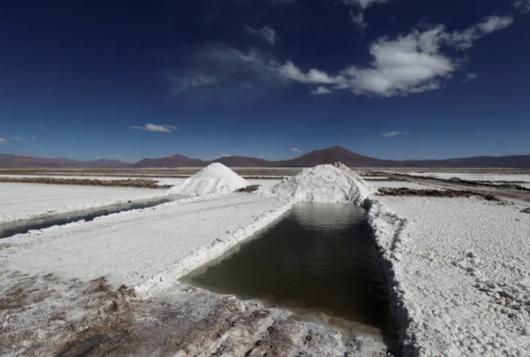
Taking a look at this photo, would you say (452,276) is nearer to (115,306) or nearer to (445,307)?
(445,307)

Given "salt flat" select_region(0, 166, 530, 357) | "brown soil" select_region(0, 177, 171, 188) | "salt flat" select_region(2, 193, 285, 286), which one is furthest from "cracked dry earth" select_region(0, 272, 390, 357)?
"brown soil" select_region(0, 177, 171, 188)

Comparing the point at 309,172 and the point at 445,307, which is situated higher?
the point at 309,172

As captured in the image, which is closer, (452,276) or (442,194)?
(452,276)

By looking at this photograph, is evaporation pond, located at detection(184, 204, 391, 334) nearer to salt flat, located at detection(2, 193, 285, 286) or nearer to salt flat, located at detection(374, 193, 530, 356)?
salt flat, located at detection(374, 193, 530, 356)

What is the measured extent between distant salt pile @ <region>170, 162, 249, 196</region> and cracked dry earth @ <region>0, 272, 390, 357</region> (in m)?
20.9

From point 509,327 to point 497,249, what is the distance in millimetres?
5400

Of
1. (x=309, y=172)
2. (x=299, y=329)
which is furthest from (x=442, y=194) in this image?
(x=299, y=329)

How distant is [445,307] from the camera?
6.16 metres

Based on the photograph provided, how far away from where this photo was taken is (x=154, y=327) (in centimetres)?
571

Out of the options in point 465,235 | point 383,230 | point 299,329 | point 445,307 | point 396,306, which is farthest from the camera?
point 383,230

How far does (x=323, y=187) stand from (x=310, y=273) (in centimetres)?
1670

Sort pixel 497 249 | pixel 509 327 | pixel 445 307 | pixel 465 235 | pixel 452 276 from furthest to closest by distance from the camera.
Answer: pixel 465 235
pixel 497 249
pixel 452 276
pixel 445 307
pixel 509 327

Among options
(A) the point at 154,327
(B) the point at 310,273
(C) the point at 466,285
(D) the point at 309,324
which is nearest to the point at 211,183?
(B) the point at 310,273

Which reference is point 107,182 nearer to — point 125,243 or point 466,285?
point 125,243
